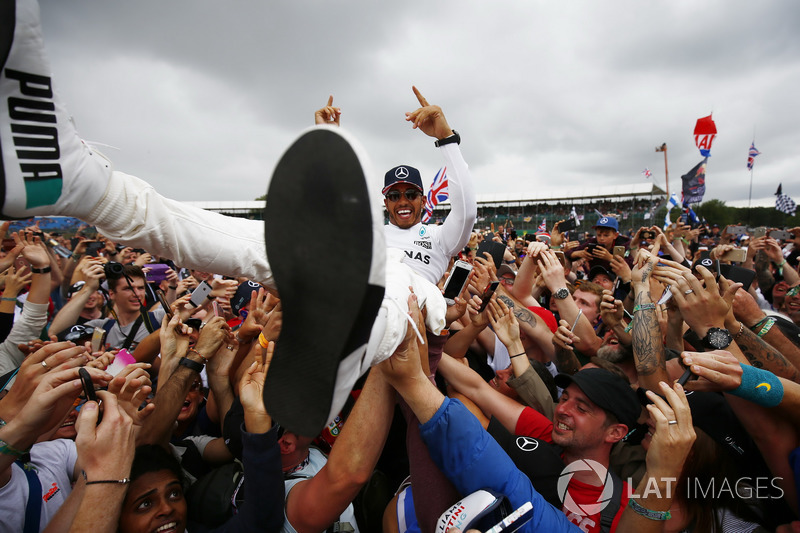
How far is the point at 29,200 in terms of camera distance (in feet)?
3.45

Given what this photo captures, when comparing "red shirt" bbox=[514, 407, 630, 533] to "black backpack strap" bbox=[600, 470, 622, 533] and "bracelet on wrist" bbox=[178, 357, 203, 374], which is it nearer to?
"black backpack strap" bbox=[600, 470, 622, 533]

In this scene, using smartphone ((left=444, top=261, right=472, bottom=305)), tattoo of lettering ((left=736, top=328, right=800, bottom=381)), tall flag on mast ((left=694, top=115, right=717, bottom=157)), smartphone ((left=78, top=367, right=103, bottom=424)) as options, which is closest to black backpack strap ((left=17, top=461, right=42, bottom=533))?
smartphone ((left=78, top=367, right=103, bottom=424))

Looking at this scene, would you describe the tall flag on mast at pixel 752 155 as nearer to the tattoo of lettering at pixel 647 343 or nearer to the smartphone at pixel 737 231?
the smartphone at pixel 737 231

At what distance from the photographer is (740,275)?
286cm

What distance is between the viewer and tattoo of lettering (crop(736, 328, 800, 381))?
2244 mm

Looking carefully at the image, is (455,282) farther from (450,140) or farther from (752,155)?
(752,155)

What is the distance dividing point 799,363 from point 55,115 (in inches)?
161

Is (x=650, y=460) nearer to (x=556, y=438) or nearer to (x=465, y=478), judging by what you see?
(x=556, y=438)

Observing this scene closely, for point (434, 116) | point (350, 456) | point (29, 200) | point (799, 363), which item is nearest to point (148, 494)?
point (350, 456)

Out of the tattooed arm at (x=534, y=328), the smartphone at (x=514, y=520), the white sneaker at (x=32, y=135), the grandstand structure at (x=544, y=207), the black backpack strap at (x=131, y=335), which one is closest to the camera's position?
the white sneaker at (x=32, y=135)

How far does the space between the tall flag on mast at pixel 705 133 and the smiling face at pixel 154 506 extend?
16433 mm

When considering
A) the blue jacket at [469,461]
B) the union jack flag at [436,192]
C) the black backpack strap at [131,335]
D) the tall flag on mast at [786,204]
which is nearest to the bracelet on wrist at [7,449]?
the blue jacket at [469,461]

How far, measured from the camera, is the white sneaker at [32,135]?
39.9 inches

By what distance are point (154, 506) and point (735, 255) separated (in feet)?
21.1
